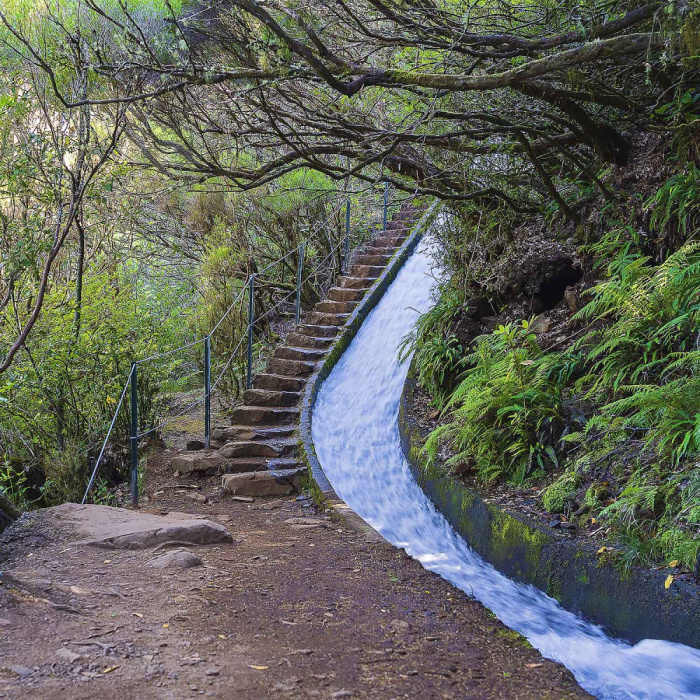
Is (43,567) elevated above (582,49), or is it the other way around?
(582,49)

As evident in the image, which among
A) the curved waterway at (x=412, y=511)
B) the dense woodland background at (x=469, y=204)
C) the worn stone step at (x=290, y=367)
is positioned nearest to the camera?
the curved waterway at (x=412, y=511)

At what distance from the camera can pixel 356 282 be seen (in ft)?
36.8

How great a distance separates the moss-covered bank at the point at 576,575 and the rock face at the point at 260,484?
1.73 metres

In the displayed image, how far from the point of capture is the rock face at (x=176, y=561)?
437 centimetres

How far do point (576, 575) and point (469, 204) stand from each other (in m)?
5.32

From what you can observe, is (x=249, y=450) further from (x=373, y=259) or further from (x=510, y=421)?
(x=373, y=259)

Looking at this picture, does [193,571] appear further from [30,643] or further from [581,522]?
[581,522]

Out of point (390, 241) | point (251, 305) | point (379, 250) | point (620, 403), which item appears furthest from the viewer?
point (390, 241)

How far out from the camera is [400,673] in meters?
3.13

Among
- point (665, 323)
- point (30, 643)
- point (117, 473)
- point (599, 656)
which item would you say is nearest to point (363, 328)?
point (117, 473)

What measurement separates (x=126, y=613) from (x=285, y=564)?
144 centimetres

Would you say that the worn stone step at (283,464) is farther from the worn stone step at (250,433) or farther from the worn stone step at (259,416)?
the worn stone step at (259,416)

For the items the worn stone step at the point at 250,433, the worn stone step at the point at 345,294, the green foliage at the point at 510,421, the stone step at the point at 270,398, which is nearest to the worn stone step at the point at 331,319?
the worn stone step at the point at 345,294

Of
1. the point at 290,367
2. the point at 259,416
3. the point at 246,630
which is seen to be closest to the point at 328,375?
the point at 290,367
